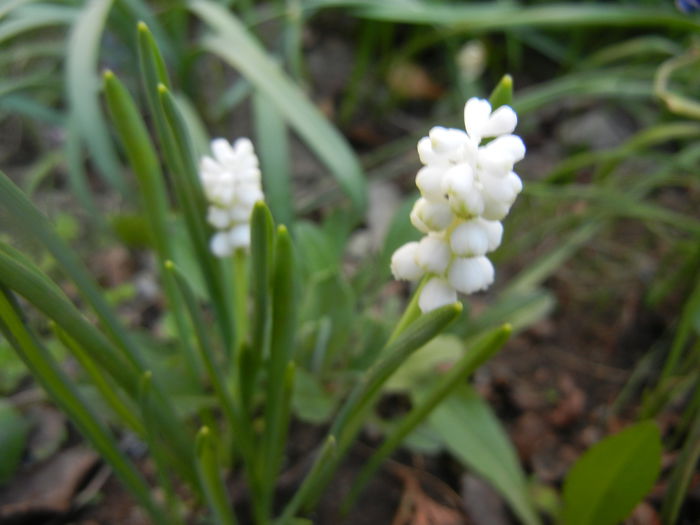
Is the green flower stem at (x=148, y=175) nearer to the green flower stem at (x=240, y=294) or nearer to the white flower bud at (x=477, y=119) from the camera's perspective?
the green flower stem at (x=240, y=294)

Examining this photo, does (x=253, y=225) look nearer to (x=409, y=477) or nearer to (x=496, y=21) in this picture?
(x=409, y=477)

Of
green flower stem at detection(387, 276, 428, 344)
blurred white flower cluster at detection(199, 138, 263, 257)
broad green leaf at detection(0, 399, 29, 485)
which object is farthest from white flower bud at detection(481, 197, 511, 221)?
broad green leaf at detection(0, 399, 29, 485)

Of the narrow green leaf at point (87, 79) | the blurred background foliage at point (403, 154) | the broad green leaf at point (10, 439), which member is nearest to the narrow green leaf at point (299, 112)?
the blurred background foliage at point (403, 154)

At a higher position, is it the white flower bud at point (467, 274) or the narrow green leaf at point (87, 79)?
the narrow green leaf at point (87, 79)

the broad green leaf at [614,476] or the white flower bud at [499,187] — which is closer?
the white flower bud at [499,187]

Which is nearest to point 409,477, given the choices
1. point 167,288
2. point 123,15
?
point 167,288

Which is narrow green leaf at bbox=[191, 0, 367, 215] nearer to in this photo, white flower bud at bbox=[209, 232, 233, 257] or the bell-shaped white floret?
white flower bud at bbox=[209, 232, 233, 257]
